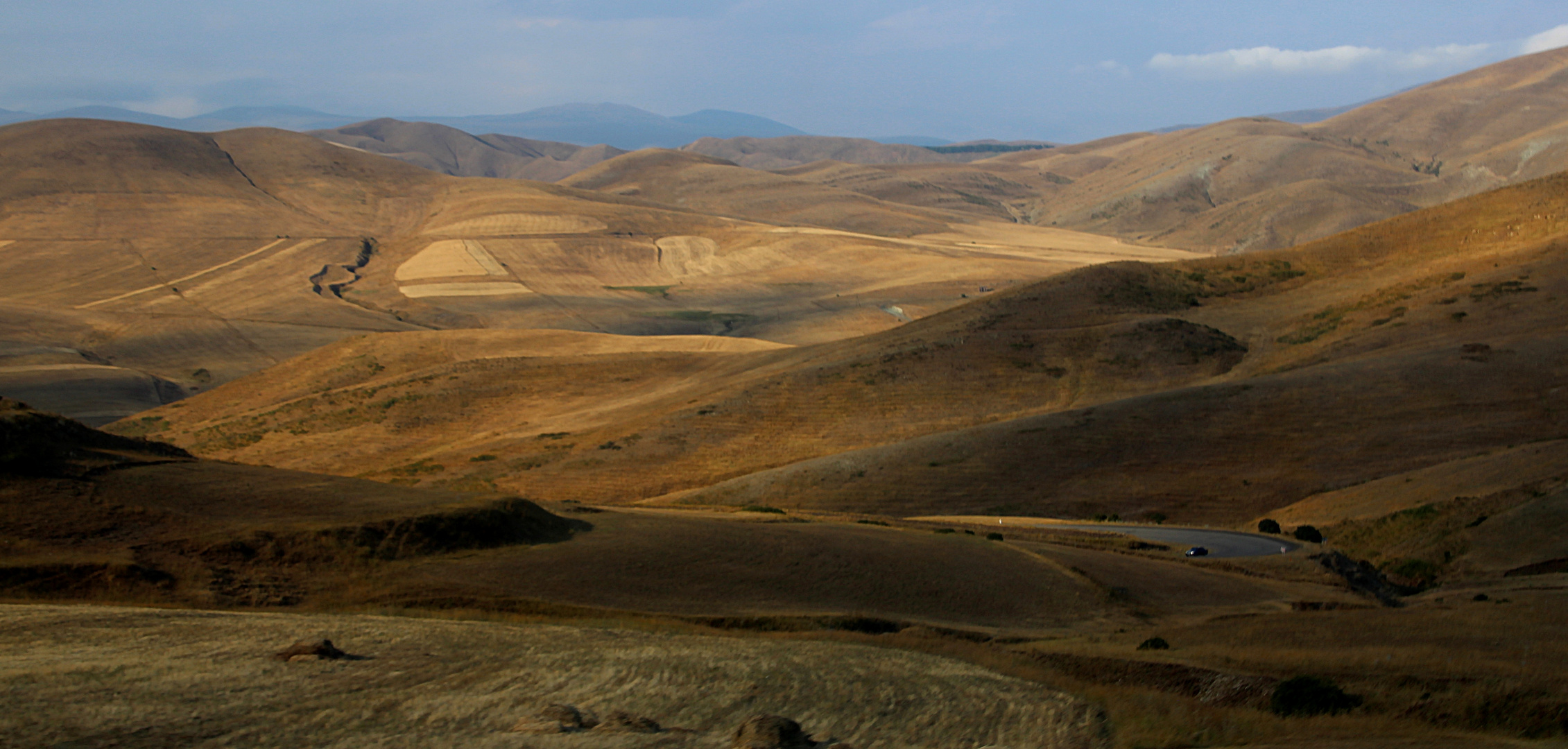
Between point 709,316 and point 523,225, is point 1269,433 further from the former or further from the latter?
point 523,225

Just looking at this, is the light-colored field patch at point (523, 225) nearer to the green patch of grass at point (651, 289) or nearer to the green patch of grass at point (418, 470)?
the green patch of grass at point (651, 289)

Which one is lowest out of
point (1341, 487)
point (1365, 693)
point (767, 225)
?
point (1341, 487)

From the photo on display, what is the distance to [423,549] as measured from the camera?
60.3ft

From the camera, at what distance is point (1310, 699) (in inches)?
467

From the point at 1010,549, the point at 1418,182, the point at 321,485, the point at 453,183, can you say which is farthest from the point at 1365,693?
the point at 1418,182

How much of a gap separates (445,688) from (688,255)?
→ 134225 mm

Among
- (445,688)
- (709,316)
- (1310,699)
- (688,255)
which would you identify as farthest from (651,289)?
(1310,699)

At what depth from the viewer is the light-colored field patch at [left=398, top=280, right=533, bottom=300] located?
115 m

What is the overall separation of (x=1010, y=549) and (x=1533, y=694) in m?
13.0

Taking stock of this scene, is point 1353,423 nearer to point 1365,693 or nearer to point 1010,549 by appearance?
point 1010,549

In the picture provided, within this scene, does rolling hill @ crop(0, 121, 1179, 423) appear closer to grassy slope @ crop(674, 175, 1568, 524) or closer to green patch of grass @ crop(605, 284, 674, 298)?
green patch of grass @ crop(605, 284, 674, 298)

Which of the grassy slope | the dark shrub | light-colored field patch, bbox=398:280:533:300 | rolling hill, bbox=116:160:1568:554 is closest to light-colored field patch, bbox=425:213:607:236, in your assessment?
light-colored field patch, bbox=398:280:533:300

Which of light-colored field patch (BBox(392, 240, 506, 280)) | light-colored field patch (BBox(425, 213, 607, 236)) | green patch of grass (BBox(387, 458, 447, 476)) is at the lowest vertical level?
green patch of grass (BBox(387, 458, 447, 476))

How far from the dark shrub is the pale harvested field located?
227 cm
